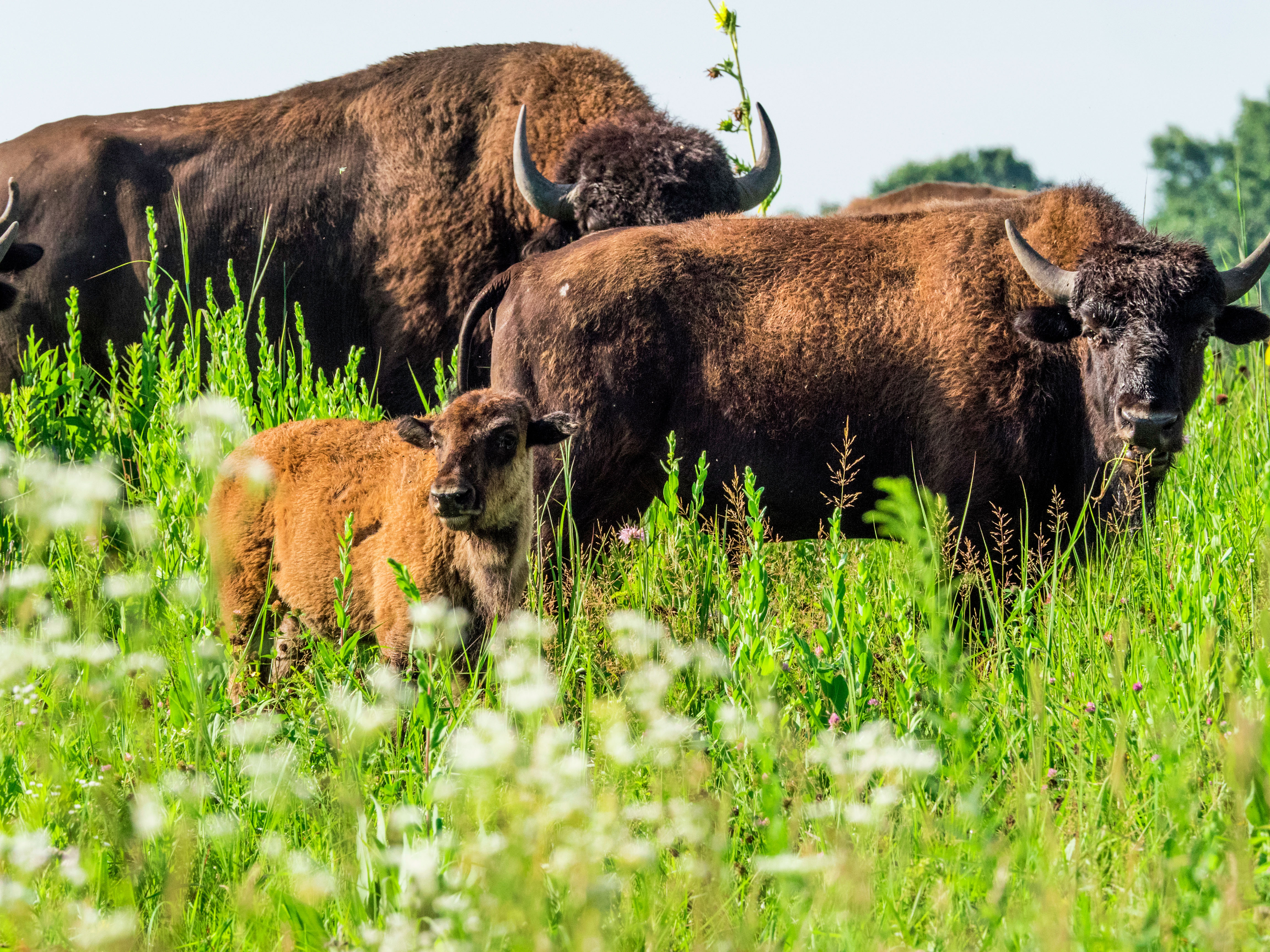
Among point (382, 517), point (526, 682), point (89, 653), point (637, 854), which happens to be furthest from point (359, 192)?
point (637, 854)

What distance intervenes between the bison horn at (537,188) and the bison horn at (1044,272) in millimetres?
2875

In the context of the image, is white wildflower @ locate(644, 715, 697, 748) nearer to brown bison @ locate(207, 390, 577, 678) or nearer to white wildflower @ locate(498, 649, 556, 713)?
white wildflower @ locate(498, 649, 556, 713)

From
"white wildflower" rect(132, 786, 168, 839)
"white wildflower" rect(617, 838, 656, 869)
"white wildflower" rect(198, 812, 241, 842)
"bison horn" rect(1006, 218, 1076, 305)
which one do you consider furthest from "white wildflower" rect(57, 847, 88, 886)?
"bison horn" rect(1006, 218, 1076, 305)

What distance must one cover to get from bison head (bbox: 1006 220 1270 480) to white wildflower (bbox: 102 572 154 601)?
347 cm

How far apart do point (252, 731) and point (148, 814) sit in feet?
1.81

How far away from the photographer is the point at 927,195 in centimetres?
1215

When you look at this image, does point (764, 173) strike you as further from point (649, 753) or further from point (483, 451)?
point (649, 753)

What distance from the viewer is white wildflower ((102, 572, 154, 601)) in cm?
303

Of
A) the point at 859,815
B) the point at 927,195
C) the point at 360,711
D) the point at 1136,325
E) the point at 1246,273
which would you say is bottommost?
the point at 859,815

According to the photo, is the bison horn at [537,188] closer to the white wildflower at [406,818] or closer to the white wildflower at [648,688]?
the white wildflower at [648,688]

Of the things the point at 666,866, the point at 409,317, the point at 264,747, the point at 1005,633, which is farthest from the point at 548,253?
the point at 666,866

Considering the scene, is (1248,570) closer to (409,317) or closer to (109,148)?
(409,317)

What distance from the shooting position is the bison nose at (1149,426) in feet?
15.3

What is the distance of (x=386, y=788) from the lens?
9.96ft
